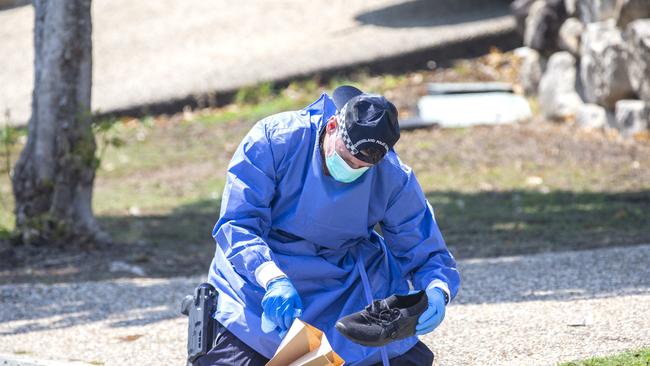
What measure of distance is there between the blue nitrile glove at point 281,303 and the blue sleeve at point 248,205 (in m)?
0.11

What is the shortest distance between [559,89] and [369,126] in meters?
8.04

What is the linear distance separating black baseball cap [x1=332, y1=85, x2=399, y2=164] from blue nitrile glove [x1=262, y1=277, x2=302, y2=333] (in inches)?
18.7

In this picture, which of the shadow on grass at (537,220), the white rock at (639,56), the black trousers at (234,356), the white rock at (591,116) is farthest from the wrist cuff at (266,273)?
the white rock at (591,116)

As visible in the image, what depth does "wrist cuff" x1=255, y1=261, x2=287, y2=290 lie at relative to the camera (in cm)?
366

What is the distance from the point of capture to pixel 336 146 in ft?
12.3

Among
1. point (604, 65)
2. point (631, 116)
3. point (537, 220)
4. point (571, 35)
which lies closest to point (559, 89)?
point (571, 35)

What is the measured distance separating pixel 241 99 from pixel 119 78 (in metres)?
1.96

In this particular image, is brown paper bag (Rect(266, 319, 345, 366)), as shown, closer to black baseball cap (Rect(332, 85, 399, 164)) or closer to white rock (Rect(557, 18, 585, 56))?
black baseball cap (Rect(332, 85, 399, 164))

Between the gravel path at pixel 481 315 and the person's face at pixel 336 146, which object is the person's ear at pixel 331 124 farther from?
the gravel path at pixel 481 315

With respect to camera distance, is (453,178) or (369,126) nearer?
(369,126)

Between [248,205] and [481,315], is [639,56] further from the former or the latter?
[248,205]

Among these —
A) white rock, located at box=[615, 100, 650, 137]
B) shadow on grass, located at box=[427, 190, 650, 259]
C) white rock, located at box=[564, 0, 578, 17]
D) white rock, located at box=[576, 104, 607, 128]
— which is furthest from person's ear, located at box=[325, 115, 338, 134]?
white rock, located at box=[564, 0, 578, 17]

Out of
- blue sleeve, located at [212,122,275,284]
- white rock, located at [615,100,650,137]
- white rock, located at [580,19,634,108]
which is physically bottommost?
white rock, located at [615,100,650,137]

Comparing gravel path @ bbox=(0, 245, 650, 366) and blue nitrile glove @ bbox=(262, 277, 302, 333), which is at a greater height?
blue nitrile glove @ bbox=(262, 277, 302, 333)
